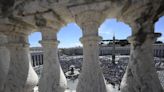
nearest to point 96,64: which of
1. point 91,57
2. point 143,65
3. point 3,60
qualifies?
point 91,57

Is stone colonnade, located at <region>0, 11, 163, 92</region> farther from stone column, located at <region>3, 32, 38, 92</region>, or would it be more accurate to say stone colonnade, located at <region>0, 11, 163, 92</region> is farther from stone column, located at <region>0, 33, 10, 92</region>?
stone column, located at <region>0, 33, 10, 92</region>

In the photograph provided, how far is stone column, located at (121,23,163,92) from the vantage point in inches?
92.4

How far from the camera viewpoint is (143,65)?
2.39m

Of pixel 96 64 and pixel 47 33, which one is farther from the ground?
Result: pixel 47 33

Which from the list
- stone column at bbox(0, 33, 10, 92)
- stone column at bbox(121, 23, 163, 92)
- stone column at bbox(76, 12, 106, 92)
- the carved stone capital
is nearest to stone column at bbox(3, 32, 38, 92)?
the carved stone capital

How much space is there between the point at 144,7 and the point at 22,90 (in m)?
2.25

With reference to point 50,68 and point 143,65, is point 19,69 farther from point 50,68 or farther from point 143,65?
point 143,65

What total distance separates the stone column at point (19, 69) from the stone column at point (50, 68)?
36cm

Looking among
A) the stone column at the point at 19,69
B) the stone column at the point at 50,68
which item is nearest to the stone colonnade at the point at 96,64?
the stone column at the point at 50,68

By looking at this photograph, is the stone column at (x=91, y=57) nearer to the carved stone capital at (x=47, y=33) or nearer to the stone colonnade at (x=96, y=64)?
the stone colonnade at (x=96, y=64)

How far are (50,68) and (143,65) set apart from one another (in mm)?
1354

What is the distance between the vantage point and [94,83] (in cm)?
241

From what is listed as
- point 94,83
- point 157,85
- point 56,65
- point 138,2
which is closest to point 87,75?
point 94,83

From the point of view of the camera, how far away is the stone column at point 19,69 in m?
3.03
